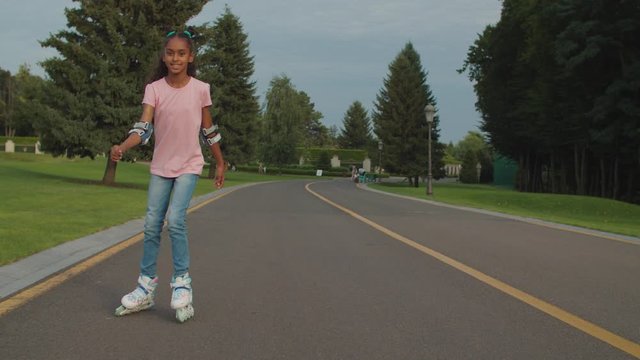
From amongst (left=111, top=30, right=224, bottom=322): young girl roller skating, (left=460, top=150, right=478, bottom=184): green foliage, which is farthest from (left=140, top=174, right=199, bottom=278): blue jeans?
(left=460, top=150, right=478, bottom=184): green foliage

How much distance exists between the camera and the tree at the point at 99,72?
28.3m

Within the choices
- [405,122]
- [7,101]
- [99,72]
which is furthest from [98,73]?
[7,101]

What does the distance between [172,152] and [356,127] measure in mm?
143730

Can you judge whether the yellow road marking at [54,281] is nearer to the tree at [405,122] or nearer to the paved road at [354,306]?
the paved road at [354,306]

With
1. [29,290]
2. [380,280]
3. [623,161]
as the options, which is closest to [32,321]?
[29,290]

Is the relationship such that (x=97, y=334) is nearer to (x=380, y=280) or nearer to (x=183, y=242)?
(x=183, y=242)

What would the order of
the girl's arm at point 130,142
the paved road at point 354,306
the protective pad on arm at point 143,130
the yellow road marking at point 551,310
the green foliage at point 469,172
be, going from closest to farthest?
the paved road at point 354,306 < the yellow road marking at point 551,310 < the girl's arm at point 130,142 < the protective pad on arm at point 143,130 < the green foliage at point 469,172

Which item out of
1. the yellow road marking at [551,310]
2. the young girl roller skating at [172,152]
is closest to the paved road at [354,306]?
the yellow road marking at [551,310]

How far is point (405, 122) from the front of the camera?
63.2 metres

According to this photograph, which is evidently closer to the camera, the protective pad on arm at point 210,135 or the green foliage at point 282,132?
the protective pad on arm at point 210,135

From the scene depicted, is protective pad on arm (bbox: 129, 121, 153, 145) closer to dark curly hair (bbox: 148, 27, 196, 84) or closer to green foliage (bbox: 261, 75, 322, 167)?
dark curly hair (bbox: 148, 27, 196, 84)

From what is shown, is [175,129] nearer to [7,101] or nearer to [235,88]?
[235,88]

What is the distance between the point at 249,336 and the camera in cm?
469

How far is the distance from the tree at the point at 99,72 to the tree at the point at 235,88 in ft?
74.1
